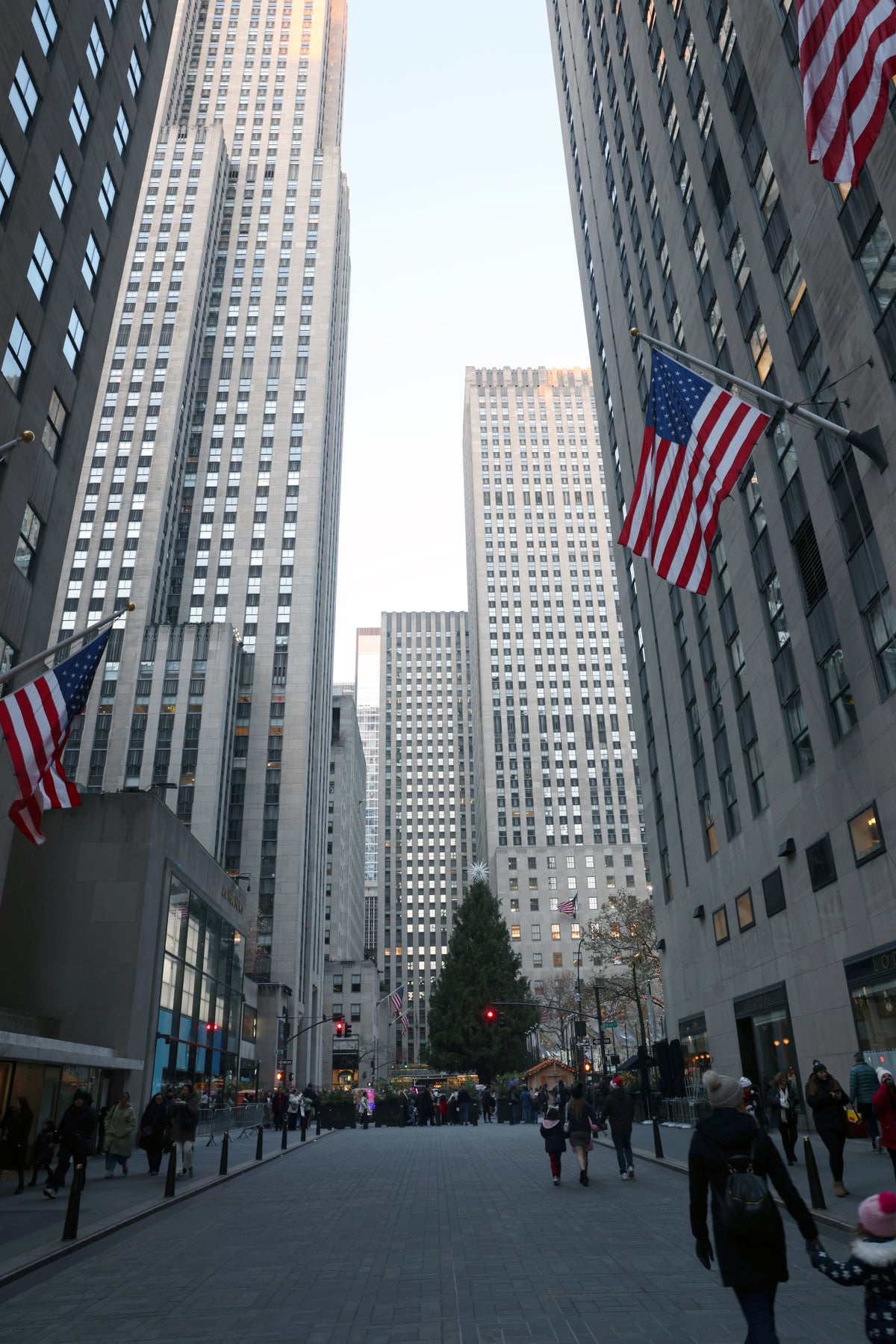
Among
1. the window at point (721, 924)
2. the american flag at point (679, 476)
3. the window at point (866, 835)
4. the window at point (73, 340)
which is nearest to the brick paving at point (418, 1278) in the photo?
the window at point (866, 835)

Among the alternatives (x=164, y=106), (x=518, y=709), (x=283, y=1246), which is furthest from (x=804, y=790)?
(x=164, y=106)

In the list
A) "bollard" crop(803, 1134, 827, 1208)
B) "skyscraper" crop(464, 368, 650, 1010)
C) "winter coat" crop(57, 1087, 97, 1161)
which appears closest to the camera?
"bollard" crop(803, 1134, 827, 1208)

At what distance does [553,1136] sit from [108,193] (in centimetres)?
3437

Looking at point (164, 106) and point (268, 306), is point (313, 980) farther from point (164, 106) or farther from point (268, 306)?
point (164, 106)

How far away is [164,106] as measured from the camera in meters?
130

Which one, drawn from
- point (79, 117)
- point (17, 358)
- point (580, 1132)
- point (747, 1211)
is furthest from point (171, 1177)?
point (79, 117)

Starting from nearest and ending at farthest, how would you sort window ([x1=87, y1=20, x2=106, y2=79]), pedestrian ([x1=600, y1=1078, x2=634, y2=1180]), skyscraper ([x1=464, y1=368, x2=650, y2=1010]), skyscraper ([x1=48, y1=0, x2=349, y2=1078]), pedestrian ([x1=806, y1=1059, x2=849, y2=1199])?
1. pedestrian ([x1=806, y1=1059, x2=849, y2=1199])
2. pedestrian ([x1=600, y1=1078, x2=634, y2=1180])
3. window ([x1=87, y1=20, x2=106, y2=79])
4. skyscraper ([x1=48, y1=0, x2=349, y2=1078])
5. skyscraper ([x1=464, y1=368, x2=650, y2=1010])

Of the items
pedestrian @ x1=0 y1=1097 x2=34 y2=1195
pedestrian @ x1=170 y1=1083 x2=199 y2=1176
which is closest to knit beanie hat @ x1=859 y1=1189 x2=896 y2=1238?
pedestrian @ x1=0 y1=1097 x2=34 y2=1195

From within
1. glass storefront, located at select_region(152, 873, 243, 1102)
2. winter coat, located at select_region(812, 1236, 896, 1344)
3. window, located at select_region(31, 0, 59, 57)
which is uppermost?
window, located at select_region(31, 0, 59, 57)

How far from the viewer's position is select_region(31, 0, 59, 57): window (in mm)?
27359

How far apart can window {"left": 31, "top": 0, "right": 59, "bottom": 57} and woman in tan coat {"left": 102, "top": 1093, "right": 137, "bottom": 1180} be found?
29.4 m

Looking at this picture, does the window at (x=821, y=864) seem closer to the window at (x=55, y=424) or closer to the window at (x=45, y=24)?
the window at (x=55, y=424)

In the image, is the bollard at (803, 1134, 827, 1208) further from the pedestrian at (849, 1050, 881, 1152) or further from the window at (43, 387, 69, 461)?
the window at (43, 387, 69, 461)

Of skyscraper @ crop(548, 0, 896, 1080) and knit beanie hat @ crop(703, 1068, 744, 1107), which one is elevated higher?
skyscraper @ crop(548, 0, 896, 1080)
